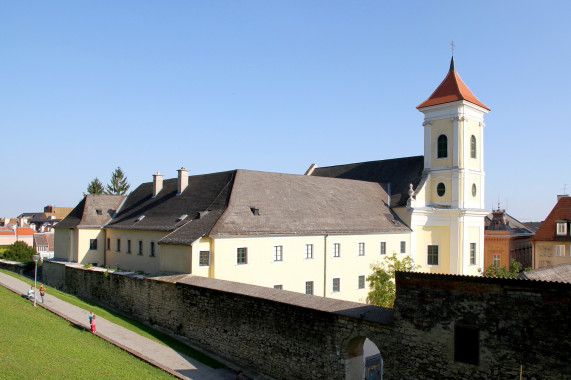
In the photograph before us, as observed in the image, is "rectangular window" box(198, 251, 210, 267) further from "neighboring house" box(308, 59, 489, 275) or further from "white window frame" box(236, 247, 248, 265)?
"neighboring house" box(308, 59, 489, 275)

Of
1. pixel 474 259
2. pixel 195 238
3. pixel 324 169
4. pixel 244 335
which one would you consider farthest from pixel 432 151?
pixel 244 335

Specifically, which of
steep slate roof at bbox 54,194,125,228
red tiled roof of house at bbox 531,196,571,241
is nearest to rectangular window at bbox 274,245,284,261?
steep slate roof at bbox 54,194,125,228

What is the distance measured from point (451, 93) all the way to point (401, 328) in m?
29.6

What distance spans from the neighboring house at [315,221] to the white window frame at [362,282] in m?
0.07

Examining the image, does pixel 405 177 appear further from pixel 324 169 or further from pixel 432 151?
pixel 324 169

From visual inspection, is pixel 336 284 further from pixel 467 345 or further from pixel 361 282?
pixel 467 345

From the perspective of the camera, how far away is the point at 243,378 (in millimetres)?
18719

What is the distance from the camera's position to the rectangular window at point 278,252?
2928 cm

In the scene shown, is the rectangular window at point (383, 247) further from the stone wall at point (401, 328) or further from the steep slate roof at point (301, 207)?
the stone wall at point (401, 328)

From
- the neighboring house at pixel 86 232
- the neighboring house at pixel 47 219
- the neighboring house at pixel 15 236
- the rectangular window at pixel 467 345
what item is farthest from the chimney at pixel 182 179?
the neighboring house at pixel 47 219

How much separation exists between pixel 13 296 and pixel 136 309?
705 cm

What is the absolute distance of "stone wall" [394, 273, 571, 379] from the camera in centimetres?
1177

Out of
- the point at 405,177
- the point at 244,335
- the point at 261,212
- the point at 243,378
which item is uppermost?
the point at 405,177

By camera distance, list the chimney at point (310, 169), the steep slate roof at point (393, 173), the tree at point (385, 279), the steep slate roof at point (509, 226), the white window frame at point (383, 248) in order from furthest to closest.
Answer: the steep slate roof at point (509, 226) → the chimney at point (310, 169) → the steep slate roof at point (393, 173) → the white window frame at point (383, 248) → the tree at point (385, 279)
